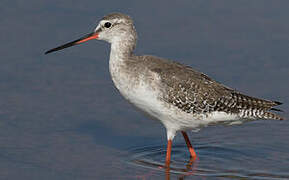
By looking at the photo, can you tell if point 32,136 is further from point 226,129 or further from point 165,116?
point 226,129

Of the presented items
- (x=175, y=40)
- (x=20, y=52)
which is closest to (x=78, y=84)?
(x=20, y=52)

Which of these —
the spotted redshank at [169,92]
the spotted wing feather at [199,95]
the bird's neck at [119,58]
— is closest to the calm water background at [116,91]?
the spotted redshank at [169,92]

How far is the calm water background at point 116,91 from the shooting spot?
13414mm

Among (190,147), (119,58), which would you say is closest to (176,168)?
(190,147)

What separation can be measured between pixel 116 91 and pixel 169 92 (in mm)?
2964

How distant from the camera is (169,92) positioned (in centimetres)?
1316

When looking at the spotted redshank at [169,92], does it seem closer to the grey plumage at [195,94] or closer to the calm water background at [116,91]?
the grey plumage at [195,94]

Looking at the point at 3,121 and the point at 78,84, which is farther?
the point at 78,84

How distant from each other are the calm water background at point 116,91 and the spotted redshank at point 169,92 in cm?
85

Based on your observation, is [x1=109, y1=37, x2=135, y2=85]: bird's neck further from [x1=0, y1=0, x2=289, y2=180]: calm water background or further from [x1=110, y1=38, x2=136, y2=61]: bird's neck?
[x1=0, y1=0, x2=289, y2=180]: calm water background

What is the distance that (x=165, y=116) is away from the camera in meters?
13.2

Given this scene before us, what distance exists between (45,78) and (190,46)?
378cm

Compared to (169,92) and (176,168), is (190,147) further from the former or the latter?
(169,92)

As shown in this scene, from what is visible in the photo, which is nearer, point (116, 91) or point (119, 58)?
point (119, 58)
